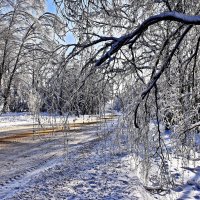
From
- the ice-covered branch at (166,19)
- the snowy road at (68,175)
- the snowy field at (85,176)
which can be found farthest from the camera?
the snowy road at (68,175)

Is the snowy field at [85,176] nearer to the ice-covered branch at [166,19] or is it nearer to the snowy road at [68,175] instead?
the snowy road at [68,175]

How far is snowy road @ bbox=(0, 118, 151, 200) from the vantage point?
20.9 ft

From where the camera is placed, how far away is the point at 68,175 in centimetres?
779

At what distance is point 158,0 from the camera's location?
464 cm

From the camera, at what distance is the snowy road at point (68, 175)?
20.9 feet

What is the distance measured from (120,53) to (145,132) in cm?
96

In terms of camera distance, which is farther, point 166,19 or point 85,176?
point 85,176

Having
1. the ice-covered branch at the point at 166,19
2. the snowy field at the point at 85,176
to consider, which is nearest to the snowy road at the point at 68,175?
the snowy field at the point at 85,176

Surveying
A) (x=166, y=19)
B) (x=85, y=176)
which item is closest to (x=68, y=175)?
(x=85, y=176)

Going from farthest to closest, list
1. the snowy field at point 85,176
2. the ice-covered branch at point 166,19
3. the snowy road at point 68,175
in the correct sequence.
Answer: the snowy road at point 68,175 < the snowy field at point 85,176 < the ice-covered branch at point 166,19

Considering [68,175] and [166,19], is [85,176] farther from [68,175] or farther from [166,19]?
[166,19]

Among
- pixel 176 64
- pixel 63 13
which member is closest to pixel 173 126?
pixel 176 64

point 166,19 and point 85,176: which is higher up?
point 166,19

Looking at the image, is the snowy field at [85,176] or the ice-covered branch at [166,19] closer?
the ice-covered branch at [166,19]
